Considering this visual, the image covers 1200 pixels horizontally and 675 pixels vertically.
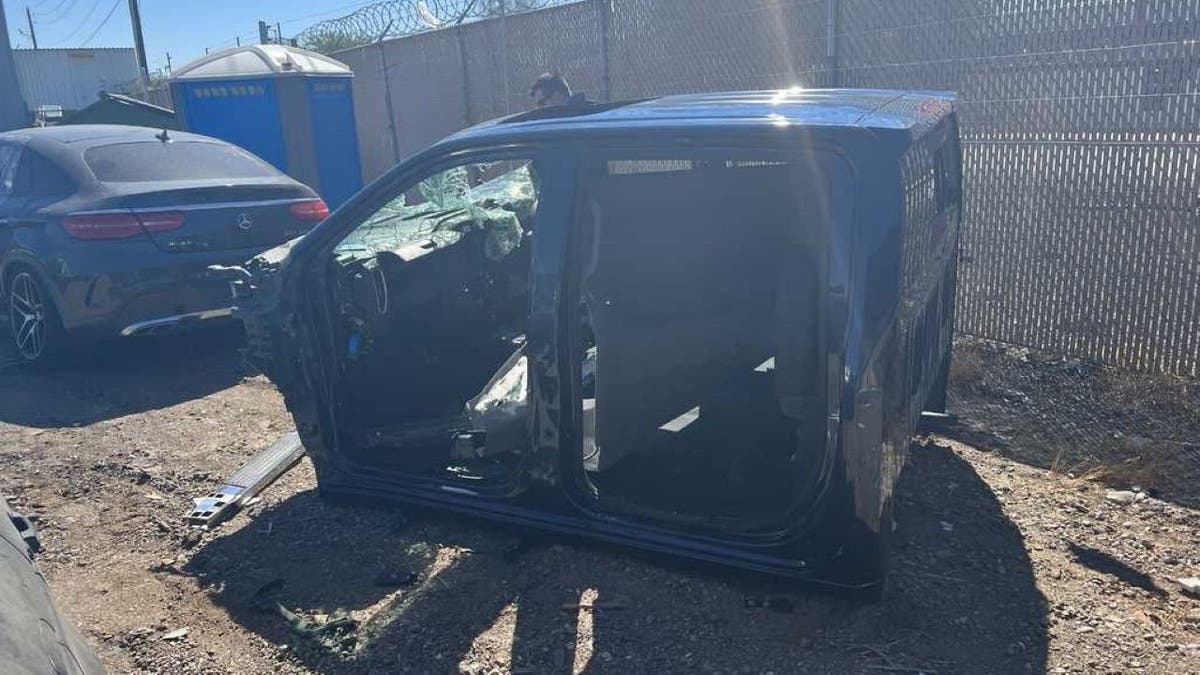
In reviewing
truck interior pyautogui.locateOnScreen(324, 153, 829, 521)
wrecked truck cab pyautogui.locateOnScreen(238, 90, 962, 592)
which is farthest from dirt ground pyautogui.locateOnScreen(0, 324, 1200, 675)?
truck interior pyautogui.locateOnScreen(324, 153, 829, 521)

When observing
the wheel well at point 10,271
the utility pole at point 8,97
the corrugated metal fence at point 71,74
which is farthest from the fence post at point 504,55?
the corrugated metal fence at point 71,74

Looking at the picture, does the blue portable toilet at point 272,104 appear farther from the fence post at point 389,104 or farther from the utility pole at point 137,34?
the utility pole at point 137,34

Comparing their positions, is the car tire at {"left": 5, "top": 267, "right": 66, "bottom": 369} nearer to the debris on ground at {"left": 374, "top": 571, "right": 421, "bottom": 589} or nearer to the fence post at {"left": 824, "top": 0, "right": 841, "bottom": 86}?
the debris on ground at {"left": 374, "top": 571, "right": 421, "bottom": 589}

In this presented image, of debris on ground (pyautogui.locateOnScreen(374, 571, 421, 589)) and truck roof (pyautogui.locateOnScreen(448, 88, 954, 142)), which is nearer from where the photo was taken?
truck roof (pyautogui.locateOnScreen(448, 88, 954, 142))

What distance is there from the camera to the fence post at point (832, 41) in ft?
20.9

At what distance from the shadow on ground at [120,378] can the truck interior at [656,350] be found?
1699 mm

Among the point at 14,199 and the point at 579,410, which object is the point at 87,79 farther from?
the point at 579,410

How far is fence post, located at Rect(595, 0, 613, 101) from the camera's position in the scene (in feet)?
27.1

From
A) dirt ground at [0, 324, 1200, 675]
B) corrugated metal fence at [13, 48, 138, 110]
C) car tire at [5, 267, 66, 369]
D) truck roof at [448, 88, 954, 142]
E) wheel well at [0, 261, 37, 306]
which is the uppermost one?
corrugated metal fence at [13, 48, 138, 110]

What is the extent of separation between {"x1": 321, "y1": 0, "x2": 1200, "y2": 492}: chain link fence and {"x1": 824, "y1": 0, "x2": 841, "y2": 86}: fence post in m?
0.01

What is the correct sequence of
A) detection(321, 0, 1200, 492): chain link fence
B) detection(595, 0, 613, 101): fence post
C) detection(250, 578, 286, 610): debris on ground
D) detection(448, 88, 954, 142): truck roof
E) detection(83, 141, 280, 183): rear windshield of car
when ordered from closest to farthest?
detection(448, 88, 954, 142): truck roof → detection(250, 578, 286, 610): debris on ground → detection(321, 0, 1200, 492): chain link fence → detection(83, 141, 280, 183): rear windshield of car → detection(595, 0, 613, 101): fence post

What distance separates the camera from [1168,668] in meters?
2.80

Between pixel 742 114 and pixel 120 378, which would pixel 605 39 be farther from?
pixel 742 114

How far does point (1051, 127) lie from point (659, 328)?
138 inches
